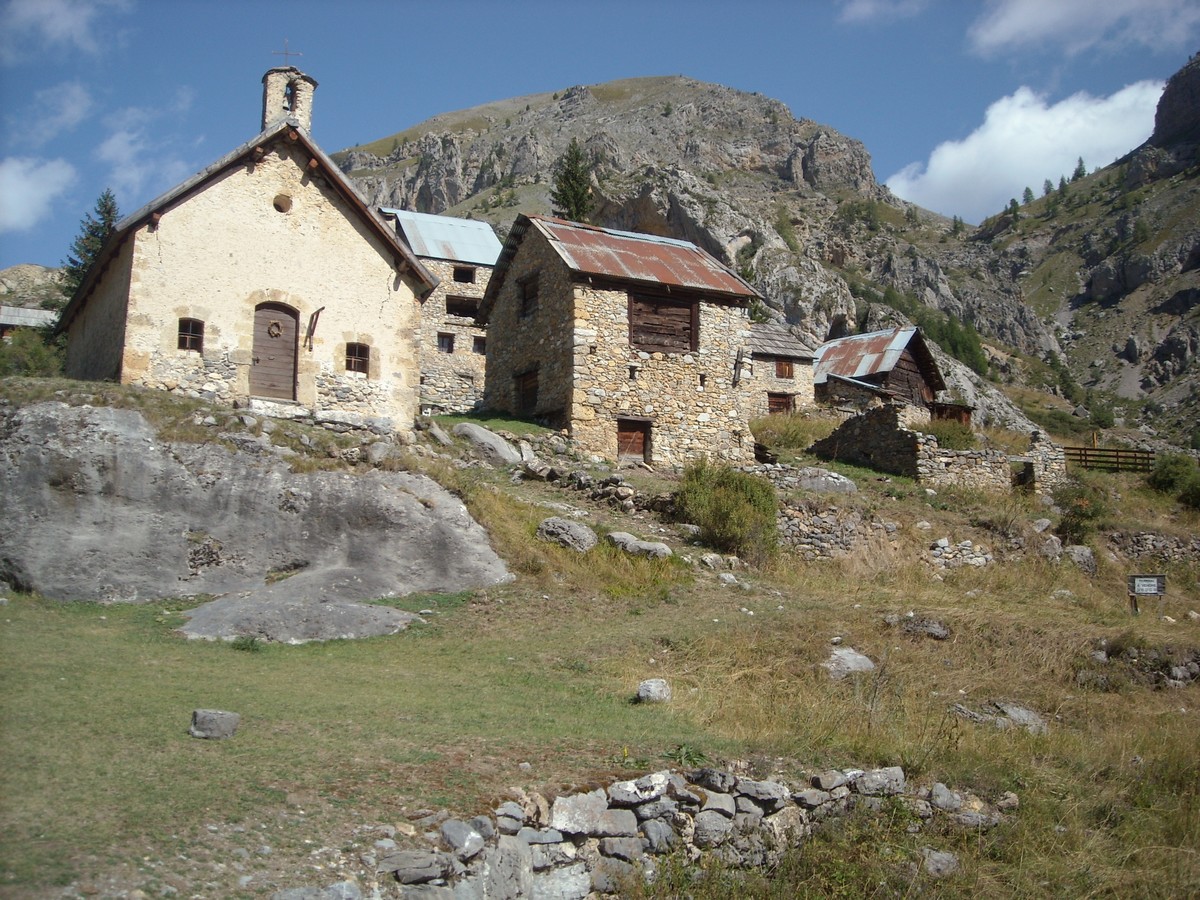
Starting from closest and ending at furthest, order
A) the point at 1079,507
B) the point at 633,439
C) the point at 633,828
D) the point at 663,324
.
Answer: the point at 633,828, the point at 1079,507, the point at 633,439, the point at 663,324

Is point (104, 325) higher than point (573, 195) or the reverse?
the reverse

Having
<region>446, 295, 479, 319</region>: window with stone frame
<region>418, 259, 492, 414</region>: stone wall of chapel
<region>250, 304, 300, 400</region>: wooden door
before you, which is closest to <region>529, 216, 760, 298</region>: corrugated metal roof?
<region>250, 304, 300, 400</region>: wooden door

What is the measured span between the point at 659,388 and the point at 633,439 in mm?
1712

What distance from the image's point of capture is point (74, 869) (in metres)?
6.15

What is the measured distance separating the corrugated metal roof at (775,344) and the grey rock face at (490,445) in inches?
752

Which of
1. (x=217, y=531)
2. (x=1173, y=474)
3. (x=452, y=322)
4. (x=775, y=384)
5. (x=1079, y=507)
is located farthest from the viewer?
(x=452, y=322)

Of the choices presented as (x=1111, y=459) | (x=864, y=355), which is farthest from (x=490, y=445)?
(x=1111, y=459)

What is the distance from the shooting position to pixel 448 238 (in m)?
46.2

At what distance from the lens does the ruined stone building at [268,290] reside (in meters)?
19.3

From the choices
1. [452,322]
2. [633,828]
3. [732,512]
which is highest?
[452,322]

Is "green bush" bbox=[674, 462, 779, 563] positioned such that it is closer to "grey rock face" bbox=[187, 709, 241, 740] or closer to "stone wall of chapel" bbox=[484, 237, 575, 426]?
"stone wall of chapel" bbox=[484, 237, 575, 426]

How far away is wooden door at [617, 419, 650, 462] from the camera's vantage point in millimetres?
27281

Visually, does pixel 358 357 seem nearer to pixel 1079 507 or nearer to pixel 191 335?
pixel 191 335

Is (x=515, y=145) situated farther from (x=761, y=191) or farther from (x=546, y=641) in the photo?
(x=546, y=641)
